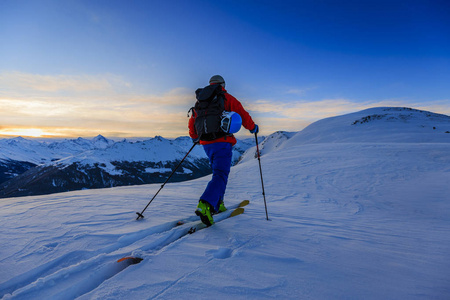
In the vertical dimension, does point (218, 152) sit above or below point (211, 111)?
below

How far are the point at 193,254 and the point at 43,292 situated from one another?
1404mm

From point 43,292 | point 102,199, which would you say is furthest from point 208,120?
point 102,199

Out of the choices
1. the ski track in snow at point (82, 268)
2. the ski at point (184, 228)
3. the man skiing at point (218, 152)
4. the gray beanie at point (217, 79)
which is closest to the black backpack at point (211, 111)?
the man skiing at point (218, 152)

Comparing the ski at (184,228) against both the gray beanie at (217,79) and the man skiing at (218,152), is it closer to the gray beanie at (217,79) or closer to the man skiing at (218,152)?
the man skiing at (218,152)

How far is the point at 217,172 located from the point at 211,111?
Answer: 115 centimetres

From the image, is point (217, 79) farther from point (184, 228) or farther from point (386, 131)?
point (386, 131)

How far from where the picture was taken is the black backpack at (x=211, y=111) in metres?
4.08

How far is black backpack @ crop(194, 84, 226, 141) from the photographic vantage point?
4.08 m

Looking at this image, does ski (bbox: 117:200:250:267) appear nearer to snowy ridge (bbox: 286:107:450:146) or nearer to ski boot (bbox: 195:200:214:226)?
ski boot (bbox: 195:200:214:226)

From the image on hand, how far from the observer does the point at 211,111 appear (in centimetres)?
412

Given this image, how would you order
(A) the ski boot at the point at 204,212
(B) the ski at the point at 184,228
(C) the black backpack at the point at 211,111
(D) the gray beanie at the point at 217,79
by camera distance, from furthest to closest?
(D) the gray beanie at the point at 217,79, (C) the black backpack at the point at 211,111, (A) the ski boot at the point at 204,212, (B) the ski at the point at 184,228

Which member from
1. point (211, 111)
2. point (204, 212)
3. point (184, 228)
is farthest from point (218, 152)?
point (184, 228)

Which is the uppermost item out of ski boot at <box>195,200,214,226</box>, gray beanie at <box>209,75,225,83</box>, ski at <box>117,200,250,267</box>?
gray beanie at <box>209,75,225,83</box>

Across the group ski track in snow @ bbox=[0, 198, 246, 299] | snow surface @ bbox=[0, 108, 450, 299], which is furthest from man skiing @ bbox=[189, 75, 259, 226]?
ski track in snow @ bbox=[0, 198, 246, 299]
